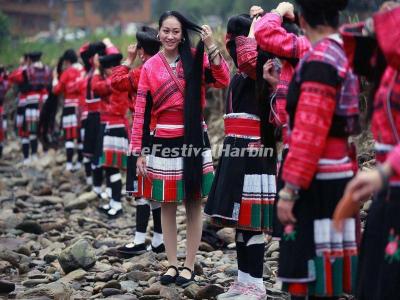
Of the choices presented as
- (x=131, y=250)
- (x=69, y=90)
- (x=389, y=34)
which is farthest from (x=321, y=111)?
(x=69, y=90)

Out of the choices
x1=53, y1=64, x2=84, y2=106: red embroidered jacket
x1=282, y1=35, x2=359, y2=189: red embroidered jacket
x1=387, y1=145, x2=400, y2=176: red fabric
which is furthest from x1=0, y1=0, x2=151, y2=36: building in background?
x1=387, y1=145, x2=400, y2=176: red fabric

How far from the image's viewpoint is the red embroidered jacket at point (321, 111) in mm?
3305

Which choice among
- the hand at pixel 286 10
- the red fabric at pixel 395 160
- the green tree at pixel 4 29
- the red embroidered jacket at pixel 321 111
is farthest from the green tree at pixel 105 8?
the red fabric at pixel 395 160

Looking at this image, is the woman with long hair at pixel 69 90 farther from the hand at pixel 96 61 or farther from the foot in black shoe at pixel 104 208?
the foot in black shoe at pixel 104 208

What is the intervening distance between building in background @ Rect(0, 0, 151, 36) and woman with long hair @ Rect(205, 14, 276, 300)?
36.6 m

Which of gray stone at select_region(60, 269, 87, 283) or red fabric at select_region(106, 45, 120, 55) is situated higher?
red fabric at select_region(106, 45, 120, 55)

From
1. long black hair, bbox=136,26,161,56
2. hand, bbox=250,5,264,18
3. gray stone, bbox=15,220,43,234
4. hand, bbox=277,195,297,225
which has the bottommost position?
→ gray stone, bbox=15,220,43,234

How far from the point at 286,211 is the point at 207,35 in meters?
2.12

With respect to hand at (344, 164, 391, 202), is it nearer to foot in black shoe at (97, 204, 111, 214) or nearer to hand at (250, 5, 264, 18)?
hand at (250, 5, 264, 18)

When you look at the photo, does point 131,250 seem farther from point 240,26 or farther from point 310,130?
point 310,130

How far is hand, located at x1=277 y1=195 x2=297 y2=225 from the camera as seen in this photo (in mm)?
3385

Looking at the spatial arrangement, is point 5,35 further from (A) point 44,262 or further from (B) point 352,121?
(B) point 352,121

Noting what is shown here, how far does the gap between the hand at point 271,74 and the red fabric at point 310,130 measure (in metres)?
0.90

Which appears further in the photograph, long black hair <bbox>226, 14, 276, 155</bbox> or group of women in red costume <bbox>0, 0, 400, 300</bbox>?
long black hair <bbox>226, 14, 276, 155</bbox>
